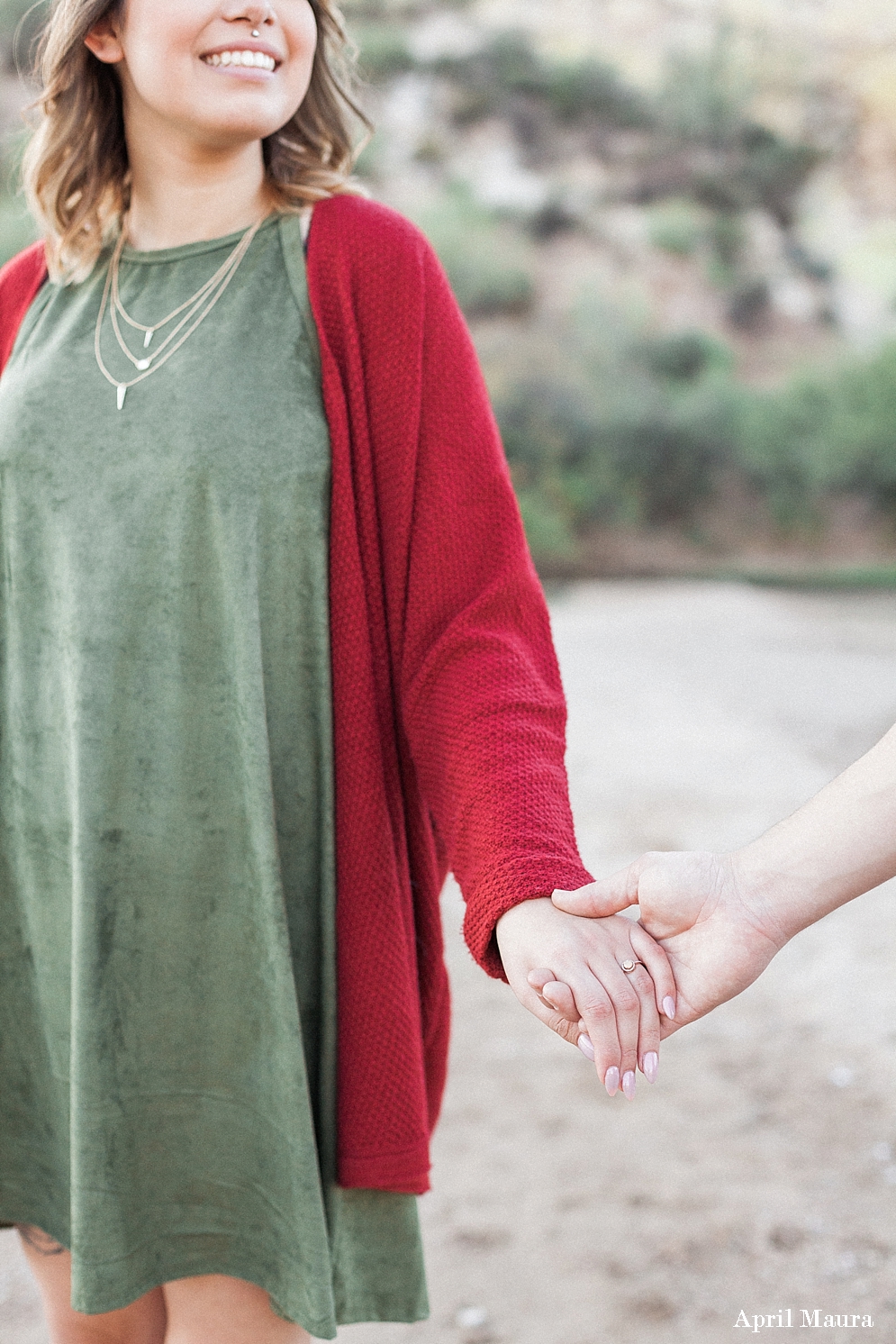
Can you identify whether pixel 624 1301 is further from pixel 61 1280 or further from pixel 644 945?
pixel 644 945

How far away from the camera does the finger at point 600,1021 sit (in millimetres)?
1066

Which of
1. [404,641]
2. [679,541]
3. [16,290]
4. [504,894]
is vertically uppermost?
[16,290]

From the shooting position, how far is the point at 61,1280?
4.63 ft

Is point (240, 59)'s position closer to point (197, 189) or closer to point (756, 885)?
point (197, 189)

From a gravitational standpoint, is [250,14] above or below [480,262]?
above

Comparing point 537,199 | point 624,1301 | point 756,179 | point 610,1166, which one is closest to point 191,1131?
point 624,1301

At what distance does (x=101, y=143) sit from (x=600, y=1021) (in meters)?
1.05

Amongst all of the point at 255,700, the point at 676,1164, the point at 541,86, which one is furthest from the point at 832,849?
the point at 541,86

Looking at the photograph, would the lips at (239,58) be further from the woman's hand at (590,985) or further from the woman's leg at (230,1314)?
the woman's leg at (230,1314)

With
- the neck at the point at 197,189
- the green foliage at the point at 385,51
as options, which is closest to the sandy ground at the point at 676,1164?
the neck at the point at 197,189

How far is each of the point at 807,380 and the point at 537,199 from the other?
3.90m

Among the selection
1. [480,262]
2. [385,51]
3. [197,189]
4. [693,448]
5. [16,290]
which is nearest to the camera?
[197,189]

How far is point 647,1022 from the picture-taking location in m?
1.11

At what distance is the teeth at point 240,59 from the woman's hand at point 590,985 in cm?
82
